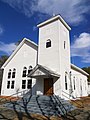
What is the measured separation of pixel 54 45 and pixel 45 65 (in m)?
2.49

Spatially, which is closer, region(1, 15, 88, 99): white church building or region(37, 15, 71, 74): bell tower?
region(1, 15, 88, 99): white church building

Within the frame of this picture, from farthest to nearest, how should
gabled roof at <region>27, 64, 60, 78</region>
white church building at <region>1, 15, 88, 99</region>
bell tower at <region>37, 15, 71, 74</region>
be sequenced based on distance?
bell tower at <region>37, 15, 71, 74</region> → white church building at <region>1, 15, 88, 99</region> → gabled roof at <region>27, 64, 60, 78</region>

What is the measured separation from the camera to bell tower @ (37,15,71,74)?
1609 centimetres

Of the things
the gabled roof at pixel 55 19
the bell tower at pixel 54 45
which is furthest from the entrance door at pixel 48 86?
the gabled roof at pixel 55 19

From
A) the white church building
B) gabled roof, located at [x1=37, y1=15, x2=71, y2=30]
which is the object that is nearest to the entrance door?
the white church building

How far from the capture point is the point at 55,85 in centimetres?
1538

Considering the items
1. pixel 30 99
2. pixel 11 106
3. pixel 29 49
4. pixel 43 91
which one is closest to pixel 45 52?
pixel 29 49

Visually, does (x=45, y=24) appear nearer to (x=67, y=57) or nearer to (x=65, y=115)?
(x=67, y=57)

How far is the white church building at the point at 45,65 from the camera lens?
51.0 feet

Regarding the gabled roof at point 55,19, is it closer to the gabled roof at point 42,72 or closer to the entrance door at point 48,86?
the gabled roof at point 42,72

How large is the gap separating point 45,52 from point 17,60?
16.5 ft

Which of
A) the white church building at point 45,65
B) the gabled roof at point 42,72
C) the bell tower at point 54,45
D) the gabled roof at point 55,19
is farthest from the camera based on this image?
the gabled roof at point 55,19

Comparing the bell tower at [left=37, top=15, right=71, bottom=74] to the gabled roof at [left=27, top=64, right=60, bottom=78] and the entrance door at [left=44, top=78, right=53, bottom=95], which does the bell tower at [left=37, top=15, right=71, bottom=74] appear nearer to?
the gabled roof at [left=27, top=64, right=60, bottom=78]

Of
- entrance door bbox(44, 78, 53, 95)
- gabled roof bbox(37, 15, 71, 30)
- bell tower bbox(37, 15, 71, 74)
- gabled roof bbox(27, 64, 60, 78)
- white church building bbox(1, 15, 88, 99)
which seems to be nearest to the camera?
gabled roof bbox(27, 64, 60, 78)
